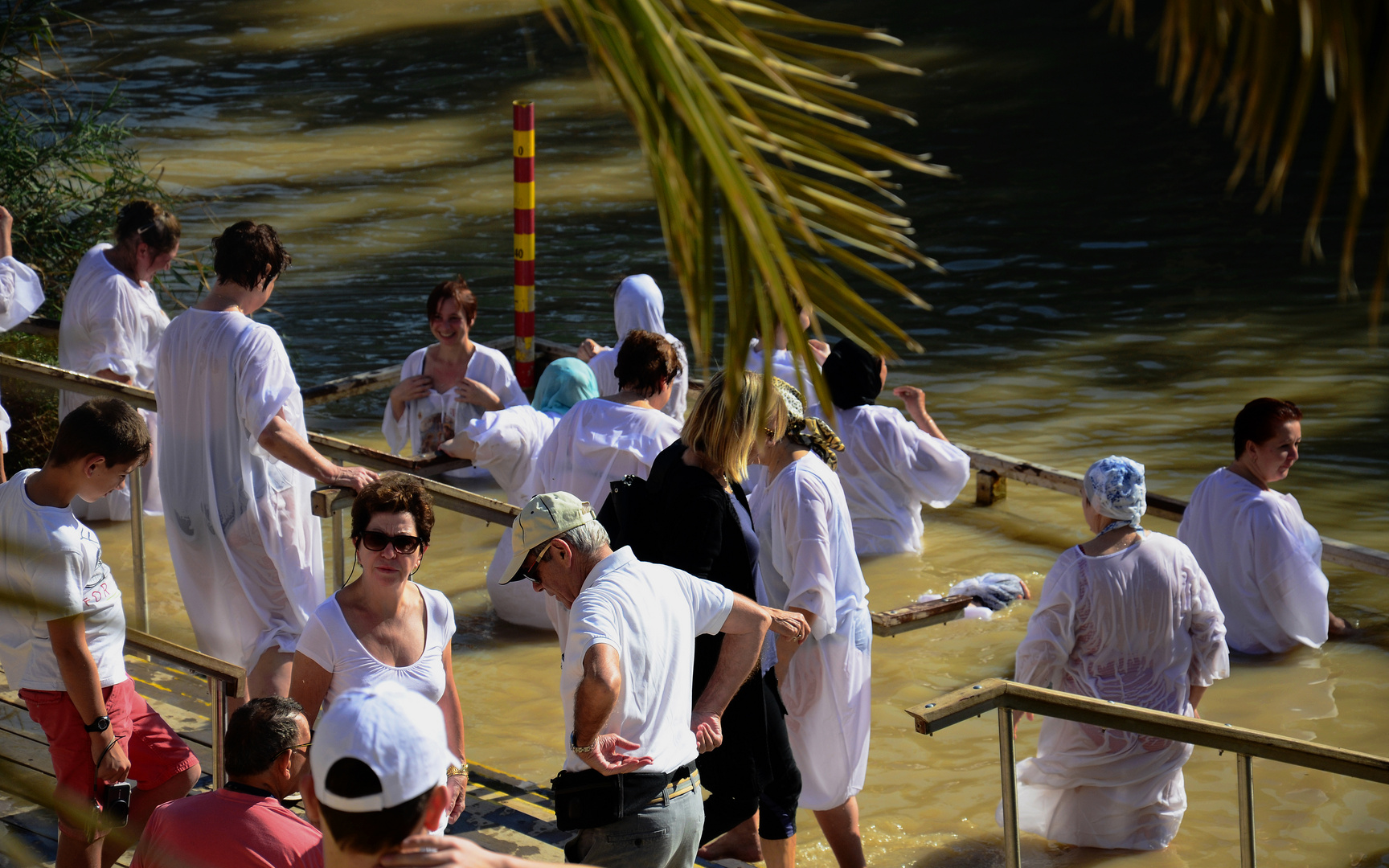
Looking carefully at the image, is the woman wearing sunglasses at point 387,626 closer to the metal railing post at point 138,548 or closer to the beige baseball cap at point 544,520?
the beige baseball cap at point 544,520

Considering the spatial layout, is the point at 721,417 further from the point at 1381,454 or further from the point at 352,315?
the point at 352,315

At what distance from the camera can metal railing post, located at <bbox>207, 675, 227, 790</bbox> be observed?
4109mm

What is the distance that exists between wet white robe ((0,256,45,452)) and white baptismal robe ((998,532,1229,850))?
4.96 metres

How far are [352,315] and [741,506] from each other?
11943 mm

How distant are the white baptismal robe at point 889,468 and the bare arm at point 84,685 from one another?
463 centimetres

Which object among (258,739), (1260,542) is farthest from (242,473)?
(1260,542)

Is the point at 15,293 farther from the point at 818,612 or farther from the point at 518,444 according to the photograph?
the point at 818,612

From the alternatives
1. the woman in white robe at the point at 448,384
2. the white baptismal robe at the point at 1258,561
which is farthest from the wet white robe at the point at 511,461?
the white baptismal robe at the point at 1258,561

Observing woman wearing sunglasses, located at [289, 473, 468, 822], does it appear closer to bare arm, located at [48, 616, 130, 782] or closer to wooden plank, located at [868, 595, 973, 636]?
bare arm, located at [48, 616, 130, 782]

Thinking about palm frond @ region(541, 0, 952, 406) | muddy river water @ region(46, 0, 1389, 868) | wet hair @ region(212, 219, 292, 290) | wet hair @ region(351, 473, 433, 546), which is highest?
palm frond @ region(541, 0, 952, 406)

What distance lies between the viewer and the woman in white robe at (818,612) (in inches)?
176

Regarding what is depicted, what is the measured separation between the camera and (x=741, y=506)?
172 inches

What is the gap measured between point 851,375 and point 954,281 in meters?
9.35

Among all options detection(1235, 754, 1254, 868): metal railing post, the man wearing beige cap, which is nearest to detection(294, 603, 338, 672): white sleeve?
the man wearing beige cap
